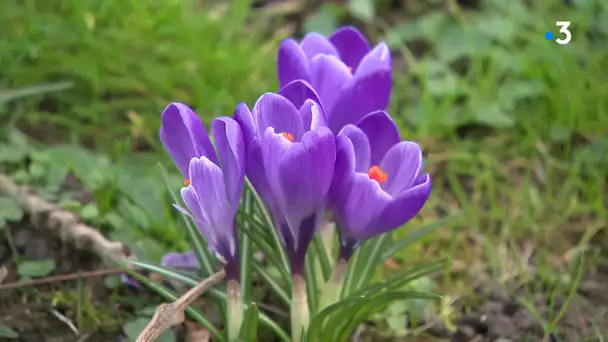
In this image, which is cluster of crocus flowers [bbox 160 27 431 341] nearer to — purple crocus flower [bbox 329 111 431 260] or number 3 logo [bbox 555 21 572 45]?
purple crocus flower [bbox 329 111 431 260]

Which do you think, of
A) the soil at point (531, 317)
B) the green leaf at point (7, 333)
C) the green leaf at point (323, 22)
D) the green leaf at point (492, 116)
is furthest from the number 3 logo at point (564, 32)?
the green leaf at point (7, 333)

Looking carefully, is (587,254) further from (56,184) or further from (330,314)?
(56,184)

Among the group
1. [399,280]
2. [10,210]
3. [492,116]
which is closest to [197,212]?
[399,280]

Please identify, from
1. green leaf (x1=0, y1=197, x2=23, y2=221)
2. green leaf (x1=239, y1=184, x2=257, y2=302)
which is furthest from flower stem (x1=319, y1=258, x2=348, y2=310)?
green leaf (x1=0, y1=197, x2=23, y2=221)

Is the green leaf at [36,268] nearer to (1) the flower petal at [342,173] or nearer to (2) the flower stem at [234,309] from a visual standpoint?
(2) the flower stem at [234,309]

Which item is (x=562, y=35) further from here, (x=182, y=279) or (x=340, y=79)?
(x=182, y=279)

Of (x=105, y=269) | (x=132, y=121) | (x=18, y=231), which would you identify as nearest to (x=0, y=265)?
(x=18, y=231)
